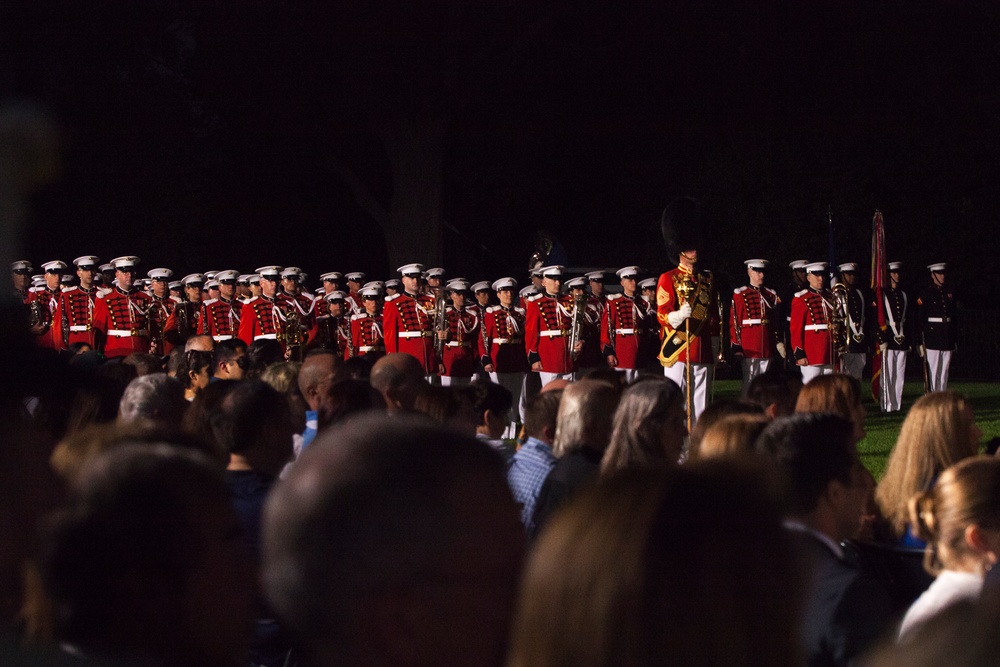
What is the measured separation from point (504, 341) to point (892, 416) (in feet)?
18.1

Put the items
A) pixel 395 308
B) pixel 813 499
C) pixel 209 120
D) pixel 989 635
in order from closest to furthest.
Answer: pixel 989 635 → pixel 813 499 → pixel 395 308 → pixel 209 120

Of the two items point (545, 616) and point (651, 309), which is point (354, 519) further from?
point (651, 309)

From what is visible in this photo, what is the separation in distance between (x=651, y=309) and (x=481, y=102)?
1114 centimetres

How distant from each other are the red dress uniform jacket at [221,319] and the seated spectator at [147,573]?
59.0 ft

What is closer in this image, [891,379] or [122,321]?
[122,321]

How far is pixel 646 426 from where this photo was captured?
5109 millimetres

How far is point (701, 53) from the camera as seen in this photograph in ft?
99.1

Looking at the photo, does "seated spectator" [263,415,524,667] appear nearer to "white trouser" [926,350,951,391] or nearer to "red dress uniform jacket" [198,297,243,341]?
"red dress uniform jacket" [198,297,243,341]

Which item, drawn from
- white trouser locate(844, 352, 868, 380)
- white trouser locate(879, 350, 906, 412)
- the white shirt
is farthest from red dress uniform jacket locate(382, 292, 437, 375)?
the white shirt

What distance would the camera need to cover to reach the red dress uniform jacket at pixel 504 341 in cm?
1997

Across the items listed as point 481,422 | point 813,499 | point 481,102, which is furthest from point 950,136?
point 813,499

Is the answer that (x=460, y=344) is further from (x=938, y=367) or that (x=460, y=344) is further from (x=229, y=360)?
(x=229, y=360)

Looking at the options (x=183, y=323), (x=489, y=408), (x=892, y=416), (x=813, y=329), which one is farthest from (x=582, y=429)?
(x=183, y=323)

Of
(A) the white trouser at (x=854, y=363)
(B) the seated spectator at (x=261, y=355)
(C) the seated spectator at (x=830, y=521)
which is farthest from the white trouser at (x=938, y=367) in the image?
(C) the seated spectator at (x=830, y=521)
